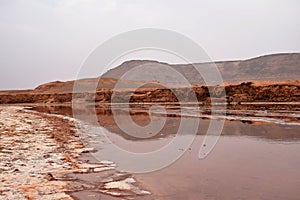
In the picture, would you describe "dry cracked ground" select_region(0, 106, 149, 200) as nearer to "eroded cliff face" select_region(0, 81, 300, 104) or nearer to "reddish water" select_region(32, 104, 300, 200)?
"reddish water" select_region(32, 104, 300, 200)

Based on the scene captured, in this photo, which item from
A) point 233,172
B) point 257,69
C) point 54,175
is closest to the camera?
point 54,175

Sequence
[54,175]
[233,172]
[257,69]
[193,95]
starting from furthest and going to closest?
[257,69] → [193,95] → [233,172] → [54,175]

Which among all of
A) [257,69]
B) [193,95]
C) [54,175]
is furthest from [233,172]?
[257,69]

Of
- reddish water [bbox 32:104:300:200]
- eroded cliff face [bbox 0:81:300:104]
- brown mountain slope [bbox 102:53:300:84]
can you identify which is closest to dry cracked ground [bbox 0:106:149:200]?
reddish water [bbox 32:104:300:200]

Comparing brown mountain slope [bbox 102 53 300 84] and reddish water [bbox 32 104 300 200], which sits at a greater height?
brown mountain slope [bbox 102 53 300 84]

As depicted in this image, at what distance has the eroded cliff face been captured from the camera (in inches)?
1981

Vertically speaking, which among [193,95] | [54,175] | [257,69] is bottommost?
[54,175]

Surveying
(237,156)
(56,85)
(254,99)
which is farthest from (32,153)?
(56,85)

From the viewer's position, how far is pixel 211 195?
6.72 metres

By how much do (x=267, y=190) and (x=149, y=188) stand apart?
250cm

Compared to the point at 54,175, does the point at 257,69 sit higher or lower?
higher

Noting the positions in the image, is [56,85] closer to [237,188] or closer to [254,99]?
[254,99]

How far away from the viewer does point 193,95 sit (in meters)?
63.6

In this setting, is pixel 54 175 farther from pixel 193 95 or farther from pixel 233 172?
pixel 193 95
